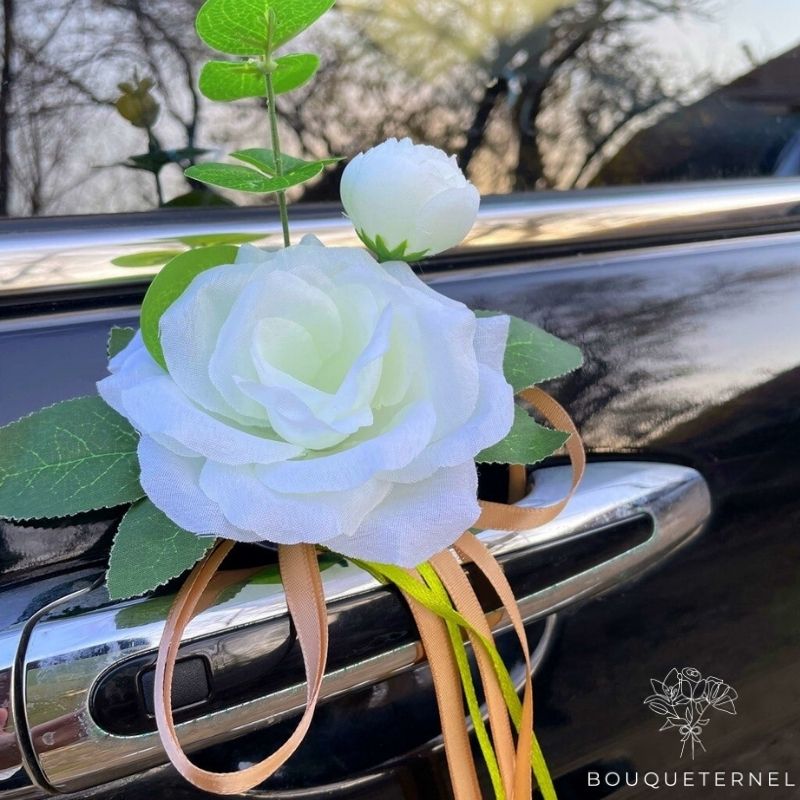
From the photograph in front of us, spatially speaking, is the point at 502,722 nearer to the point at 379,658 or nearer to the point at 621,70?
the point at 379,658

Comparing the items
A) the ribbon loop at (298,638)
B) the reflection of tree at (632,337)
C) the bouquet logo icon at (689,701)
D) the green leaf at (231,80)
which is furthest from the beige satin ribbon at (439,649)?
the green leaf at (231,80)

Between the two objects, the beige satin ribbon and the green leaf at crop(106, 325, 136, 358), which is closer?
the beige satin ribbon

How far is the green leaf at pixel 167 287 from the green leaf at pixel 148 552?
105 mm

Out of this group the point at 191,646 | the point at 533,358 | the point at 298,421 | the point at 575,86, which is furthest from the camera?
the point at 575,86

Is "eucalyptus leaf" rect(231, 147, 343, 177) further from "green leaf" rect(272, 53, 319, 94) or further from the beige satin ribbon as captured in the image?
the beige satin ribbon

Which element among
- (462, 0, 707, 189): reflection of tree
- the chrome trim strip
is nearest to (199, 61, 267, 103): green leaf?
the chrome trim strip

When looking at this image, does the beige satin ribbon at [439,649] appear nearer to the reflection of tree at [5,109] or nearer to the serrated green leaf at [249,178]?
the serrated green leaf at [249,178]

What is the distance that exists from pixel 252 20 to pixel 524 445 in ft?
1.16

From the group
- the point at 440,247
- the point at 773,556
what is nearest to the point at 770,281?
the point at 773,556

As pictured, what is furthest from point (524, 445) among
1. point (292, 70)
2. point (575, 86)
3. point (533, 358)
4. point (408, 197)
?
point (575, 86)

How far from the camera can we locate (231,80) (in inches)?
23.5

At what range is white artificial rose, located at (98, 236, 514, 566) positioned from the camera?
476 mm

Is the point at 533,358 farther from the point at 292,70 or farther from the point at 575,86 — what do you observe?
the point at 575,86

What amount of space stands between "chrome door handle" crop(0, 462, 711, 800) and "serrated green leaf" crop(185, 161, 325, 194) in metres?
0.28
